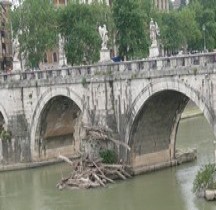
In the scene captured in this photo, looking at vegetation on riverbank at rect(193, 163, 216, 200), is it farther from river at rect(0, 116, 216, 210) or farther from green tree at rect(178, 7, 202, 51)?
green tree at rect(178, 7, 202, 51)

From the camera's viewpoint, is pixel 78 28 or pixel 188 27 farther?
pixel 188 27

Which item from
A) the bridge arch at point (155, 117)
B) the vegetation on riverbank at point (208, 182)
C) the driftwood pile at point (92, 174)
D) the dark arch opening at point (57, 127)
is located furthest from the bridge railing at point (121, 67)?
the vegetation on riverbank at point (208, 182)

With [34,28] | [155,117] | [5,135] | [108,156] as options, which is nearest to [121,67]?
[155,117]

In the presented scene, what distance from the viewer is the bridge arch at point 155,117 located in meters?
24.3

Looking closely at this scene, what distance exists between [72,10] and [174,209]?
80.8 ft

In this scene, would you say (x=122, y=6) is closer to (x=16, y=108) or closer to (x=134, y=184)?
(x=16, y=108)

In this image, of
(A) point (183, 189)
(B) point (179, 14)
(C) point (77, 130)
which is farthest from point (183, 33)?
(A) point (183, 189)

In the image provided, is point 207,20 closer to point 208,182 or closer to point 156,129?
point 156,129

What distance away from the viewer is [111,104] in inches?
1089

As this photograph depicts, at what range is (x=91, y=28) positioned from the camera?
143 feet

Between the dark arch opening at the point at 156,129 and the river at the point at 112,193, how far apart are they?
836mm

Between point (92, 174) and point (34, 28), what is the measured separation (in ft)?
62.7

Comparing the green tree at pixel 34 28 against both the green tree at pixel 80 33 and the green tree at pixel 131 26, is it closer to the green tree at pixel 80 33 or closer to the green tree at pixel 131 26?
the green tree at pixel 80 33

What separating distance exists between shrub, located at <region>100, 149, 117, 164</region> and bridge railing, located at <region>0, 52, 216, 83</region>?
3.48 m
